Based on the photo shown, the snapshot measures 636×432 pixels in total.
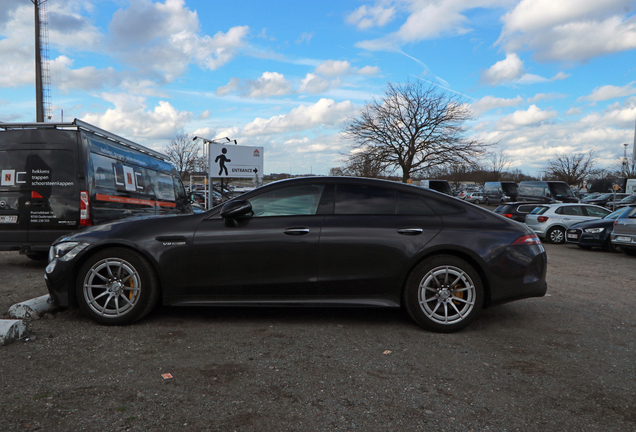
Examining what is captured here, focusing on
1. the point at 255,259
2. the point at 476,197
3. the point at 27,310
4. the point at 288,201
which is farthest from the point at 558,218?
the point at 476,197

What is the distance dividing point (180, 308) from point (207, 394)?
7.50 ft

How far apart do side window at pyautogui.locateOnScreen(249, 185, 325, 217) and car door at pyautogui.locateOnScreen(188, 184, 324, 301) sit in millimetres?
117

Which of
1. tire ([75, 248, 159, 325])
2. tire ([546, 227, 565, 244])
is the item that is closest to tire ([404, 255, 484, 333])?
tire ([75, 248, 159, 325])

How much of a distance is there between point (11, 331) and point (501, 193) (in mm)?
42216

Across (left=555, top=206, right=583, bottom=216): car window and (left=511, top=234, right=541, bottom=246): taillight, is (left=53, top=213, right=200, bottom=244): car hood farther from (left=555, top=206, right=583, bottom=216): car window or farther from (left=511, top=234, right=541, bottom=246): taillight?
(left=555, top=206, right=583, bottom=216): car window

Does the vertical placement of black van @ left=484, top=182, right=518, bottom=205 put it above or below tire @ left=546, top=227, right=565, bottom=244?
above

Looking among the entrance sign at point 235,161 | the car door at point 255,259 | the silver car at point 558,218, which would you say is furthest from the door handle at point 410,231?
the entrance sign at point 235,161

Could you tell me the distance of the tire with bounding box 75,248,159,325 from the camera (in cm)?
432

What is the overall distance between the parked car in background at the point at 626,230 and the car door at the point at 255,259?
9.93 meters

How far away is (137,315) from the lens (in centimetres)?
433

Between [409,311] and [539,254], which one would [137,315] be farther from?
[539,254]

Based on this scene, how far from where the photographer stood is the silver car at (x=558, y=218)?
1541 cm

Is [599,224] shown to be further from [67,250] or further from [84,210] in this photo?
[67,250]

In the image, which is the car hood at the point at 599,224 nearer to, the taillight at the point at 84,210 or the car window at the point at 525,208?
the car window at the point at 525,208
